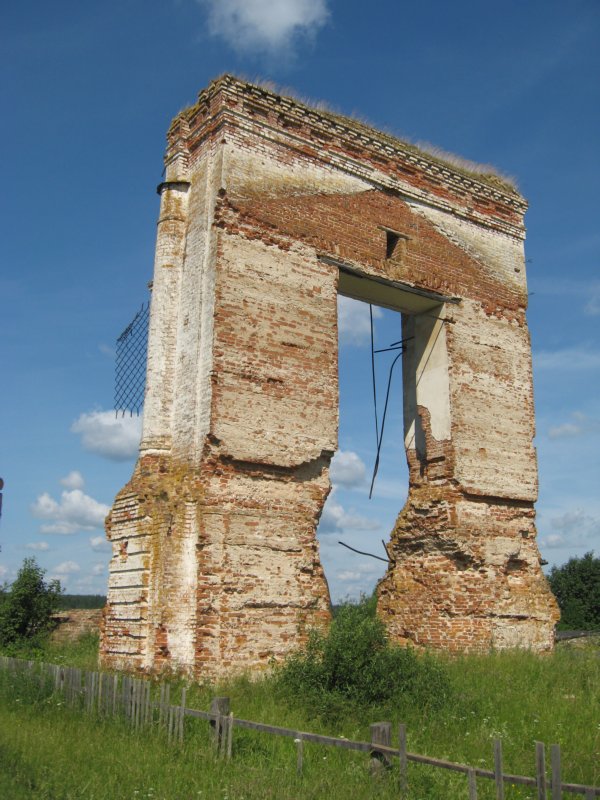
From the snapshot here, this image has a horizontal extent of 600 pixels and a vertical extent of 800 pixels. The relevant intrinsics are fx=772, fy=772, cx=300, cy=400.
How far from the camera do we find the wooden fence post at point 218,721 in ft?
19.5

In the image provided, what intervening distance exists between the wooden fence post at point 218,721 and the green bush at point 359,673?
1688 millimetres

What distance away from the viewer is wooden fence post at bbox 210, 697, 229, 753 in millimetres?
5949

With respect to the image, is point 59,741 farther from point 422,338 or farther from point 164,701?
point 422,338

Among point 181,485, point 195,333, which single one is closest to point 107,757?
point 181,485

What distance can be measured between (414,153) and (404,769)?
9239mm

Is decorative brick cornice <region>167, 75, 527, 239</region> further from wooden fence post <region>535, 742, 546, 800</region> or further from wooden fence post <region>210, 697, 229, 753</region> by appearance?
wooden fence post <region>535, 742, 546, 800</region>

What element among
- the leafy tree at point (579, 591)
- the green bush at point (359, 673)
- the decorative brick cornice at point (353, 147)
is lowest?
the green bush at point (359, 673)

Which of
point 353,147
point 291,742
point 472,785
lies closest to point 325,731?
point 291,742

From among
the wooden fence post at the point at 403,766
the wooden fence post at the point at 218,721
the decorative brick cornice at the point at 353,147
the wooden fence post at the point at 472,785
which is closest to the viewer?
the wooden fence post at the point at 472,785

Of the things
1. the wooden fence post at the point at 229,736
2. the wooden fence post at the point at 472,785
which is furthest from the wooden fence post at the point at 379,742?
the wooden fence post at the point at 229,736

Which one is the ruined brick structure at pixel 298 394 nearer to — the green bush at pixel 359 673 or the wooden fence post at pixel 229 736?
the green bush at pixel 359 673

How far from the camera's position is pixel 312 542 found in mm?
9336

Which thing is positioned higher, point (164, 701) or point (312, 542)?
point (312, 542)

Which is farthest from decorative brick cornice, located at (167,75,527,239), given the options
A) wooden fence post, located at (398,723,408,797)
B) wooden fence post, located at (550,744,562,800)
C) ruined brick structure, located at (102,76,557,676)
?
wooden fence post, located at (550,744,562,800)
